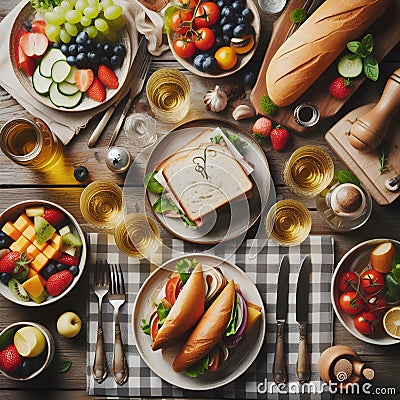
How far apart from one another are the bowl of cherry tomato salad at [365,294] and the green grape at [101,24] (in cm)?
84

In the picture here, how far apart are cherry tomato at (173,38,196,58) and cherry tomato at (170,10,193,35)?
0.03 meters

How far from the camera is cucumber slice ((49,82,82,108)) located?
162 centimetres

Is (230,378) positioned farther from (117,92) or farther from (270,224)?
(117,92)

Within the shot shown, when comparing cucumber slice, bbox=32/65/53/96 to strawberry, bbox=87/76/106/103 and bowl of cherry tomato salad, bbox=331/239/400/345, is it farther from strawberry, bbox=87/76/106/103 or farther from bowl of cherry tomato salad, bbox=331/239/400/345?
bowl of cherry tomato salad, bbox=331/239/400/345

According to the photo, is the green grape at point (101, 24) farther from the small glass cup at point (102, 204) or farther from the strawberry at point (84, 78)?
the small glass cup at point (102, 204)

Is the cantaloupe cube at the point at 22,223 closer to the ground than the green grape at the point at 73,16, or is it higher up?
closer to the ground

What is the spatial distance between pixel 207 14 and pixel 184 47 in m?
0.10

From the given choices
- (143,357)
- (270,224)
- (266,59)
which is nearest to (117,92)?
(266,59)

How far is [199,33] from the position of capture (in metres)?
1.58

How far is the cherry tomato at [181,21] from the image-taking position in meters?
1.58

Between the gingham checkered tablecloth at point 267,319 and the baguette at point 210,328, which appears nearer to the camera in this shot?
the baguette at point 210,328

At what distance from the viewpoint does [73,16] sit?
1568mm

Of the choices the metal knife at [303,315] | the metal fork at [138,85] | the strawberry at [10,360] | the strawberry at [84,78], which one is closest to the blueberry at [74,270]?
the strawberry at [10,360]

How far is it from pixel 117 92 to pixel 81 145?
171 millimetres
